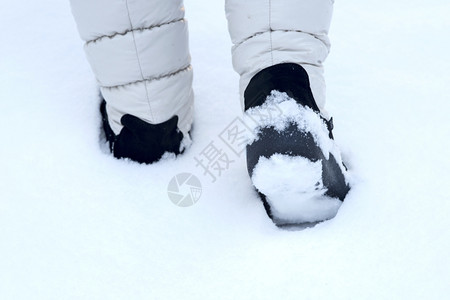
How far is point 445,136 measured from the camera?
0.79 metres

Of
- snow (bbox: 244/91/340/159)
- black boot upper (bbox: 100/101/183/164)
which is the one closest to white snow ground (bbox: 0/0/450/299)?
black boot upper (bbox: 100/101/183/164)

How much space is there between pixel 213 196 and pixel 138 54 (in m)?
0.27

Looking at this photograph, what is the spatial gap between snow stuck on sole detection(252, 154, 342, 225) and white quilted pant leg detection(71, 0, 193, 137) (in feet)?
0.83

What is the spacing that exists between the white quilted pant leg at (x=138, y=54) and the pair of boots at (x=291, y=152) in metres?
0.16

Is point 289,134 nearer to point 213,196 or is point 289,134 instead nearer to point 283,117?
point 283,117

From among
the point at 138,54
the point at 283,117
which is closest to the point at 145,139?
the point at 138,54

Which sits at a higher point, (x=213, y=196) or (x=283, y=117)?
(x=283, y=117)

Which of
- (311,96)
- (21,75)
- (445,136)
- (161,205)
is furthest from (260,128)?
(21,75)

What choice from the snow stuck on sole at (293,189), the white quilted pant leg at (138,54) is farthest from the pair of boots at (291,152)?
the white quilted pant leg at (138,54)

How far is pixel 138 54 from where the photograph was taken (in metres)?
0.74

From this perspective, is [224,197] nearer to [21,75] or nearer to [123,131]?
[123,131]

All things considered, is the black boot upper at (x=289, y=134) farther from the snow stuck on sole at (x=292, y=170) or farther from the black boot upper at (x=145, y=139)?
the black boot upper at (x=145, y=139)

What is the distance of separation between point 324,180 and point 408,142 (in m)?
0.23

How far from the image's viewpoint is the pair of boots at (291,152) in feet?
2.03
